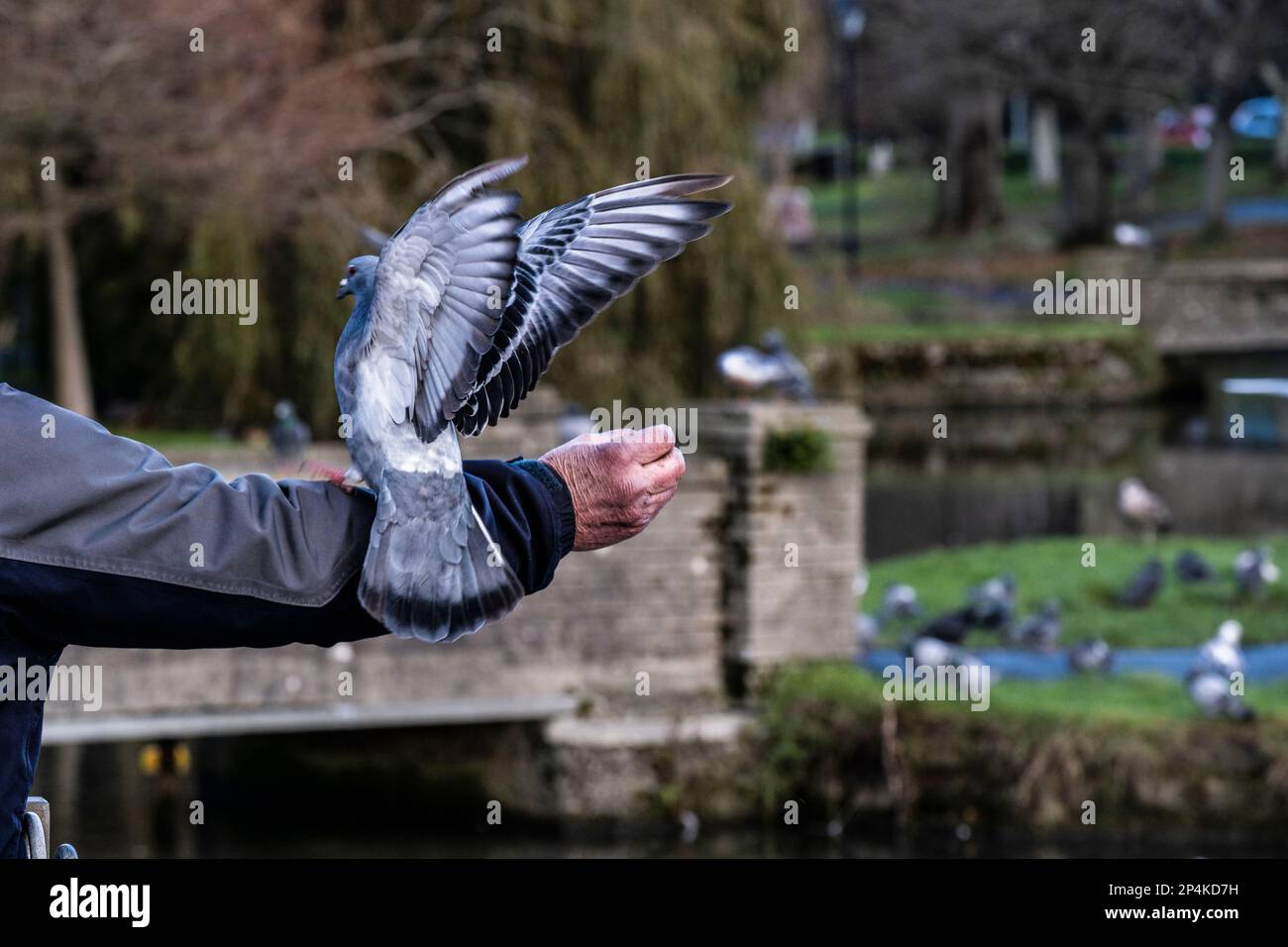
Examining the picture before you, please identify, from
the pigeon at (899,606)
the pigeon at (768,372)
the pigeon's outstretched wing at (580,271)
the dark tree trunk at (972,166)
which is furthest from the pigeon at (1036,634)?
the dark tree trunk at (972,166)

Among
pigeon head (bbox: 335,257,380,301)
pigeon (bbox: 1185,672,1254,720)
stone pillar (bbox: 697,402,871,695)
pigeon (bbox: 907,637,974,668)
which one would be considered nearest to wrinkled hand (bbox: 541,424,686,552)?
pigeon head (bbox: 335,257,380,301)

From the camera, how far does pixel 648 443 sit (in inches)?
76.6

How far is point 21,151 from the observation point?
1522 cm

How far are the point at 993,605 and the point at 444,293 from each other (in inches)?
447

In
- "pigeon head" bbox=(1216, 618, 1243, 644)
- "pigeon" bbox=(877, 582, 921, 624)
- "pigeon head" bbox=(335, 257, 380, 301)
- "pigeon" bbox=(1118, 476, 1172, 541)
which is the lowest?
"pigeon head" bbox=(1216, 618, 1243, 644)

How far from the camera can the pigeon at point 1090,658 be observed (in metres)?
12.3

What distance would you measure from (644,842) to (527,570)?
10227 millimetres

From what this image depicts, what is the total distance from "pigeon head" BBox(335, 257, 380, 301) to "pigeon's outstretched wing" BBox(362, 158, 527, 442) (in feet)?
0.68

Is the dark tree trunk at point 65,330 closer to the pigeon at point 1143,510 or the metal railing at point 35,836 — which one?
the pigeon at point 1143,510

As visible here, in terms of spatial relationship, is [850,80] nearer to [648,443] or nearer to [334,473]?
[334,473]

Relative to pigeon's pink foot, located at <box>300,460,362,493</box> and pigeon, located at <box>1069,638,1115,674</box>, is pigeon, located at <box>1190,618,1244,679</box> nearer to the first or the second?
pigeon, located at <box>1069,638,1115,674</box>

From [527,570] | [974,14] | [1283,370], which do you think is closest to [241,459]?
[527,570]

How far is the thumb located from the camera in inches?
76.0

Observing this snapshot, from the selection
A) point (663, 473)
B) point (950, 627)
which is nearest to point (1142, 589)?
point (950, 627)
